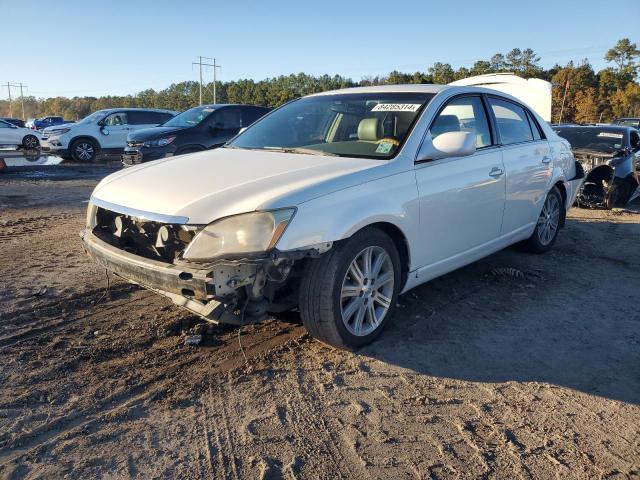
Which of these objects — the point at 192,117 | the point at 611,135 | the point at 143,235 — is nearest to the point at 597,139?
the point at 611,135

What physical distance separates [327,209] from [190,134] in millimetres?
8501

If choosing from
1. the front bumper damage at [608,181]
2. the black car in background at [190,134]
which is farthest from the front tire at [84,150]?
the front bumper damage at [608,181]

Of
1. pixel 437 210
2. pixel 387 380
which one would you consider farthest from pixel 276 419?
pixel 437 210

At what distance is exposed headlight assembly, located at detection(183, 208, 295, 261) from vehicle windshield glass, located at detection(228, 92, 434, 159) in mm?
1099

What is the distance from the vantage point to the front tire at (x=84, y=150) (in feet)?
53.2

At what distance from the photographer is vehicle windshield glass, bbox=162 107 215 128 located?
36.4ft

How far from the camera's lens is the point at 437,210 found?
12.0ft

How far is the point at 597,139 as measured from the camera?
9391mm

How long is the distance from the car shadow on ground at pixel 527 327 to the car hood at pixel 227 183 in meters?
1.20

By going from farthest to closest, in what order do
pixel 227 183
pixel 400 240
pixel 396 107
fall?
pixel 396 107, pixel 400 240, pixel 227 183

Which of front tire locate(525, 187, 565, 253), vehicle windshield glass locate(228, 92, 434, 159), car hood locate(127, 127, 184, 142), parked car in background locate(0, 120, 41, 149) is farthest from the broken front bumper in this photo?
parked car in background locate(0, 120, 41, 149)

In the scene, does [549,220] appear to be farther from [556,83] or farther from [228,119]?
[556,83]

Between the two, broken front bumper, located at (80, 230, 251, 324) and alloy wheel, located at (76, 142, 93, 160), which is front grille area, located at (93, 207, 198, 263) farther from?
alloy wheel, located at (76, 142, 93, 160)

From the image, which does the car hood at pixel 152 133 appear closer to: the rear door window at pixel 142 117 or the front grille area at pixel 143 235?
the rear door window at pixel 142 117
